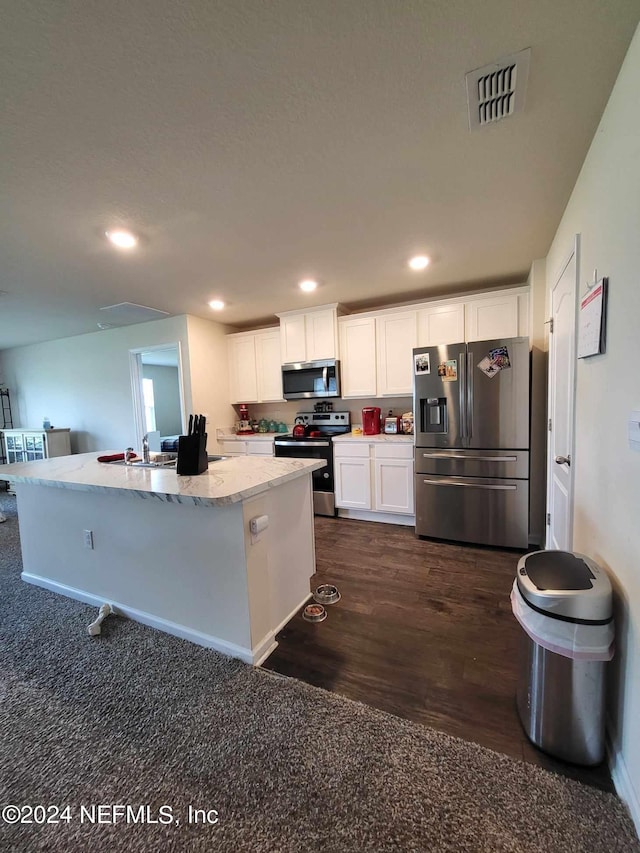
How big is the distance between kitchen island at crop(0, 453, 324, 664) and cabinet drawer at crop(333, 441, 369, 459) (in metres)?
1.50

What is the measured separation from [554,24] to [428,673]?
8.37 feet

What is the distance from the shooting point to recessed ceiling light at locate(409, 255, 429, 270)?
2.77 metres

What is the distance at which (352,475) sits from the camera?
3697 millimetres

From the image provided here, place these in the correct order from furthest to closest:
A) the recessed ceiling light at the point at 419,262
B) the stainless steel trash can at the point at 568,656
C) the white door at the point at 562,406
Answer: the recessed ceiling light at the point at 419,262 < the white door at the point at 562,406 < the stainless steel trash can at the point at 568,656

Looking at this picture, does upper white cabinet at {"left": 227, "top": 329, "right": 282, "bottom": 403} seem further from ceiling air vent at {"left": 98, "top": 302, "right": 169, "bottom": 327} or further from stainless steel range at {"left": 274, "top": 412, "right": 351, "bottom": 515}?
ceiling air vent at {"left": 98, "top": 302, "right": 169, "bottom": 327}

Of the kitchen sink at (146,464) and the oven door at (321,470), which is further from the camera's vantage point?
the oven door at (321,470)

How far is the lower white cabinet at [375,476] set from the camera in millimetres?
3408

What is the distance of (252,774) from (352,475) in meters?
2.69

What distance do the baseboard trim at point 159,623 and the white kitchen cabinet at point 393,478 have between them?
206cm

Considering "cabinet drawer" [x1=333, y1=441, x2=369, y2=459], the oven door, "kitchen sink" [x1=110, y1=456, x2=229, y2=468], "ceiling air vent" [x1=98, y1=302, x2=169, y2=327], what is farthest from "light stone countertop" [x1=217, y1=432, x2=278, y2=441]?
"kitchen sink" [x1=110, y1=456, x2=229, y2=468]

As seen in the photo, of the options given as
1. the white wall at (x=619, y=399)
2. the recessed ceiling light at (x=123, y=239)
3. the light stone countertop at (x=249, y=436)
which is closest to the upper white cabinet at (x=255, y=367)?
the light stone countertop at (x=249, y=436)

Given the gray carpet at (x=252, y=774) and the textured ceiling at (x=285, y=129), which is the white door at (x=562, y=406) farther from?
the gray carpet at (x=252, y=774)

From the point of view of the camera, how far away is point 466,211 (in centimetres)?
209

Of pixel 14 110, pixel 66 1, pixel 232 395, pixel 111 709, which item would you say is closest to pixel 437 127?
pixel 66 1
